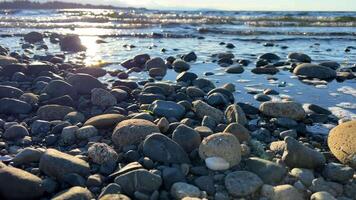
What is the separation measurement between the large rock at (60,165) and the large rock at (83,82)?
10.8 feet

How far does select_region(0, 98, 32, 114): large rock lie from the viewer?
6.37 meters

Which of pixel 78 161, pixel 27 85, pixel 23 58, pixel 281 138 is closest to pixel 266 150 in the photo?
pixel 281 138

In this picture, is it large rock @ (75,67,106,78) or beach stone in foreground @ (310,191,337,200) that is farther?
large rock @ (75,67,106,78)

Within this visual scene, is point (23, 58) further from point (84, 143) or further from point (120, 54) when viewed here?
point (84, 143)

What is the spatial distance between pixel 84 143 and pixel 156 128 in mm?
921

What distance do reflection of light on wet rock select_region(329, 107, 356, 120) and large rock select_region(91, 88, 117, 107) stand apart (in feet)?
11.7

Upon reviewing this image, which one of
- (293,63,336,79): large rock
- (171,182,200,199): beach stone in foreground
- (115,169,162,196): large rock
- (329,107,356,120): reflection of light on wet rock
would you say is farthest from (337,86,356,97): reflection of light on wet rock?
(115,169,162,196): large rock

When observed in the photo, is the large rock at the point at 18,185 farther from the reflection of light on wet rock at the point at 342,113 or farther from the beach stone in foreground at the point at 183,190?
the reflection of light on wet rock at the point at 342,113

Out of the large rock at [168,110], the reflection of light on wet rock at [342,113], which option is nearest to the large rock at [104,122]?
the large rock at [168,110]

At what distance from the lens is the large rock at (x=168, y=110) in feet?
20.2

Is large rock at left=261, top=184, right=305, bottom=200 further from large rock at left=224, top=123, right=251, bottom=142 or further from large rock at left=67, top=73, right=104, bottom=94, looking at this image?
large rock at left=67, top=73, right=104, bottom=94

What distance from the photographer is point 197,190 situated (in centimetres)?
390

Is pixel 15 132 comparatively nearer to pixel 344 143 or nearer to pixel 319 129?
pixel 344 143

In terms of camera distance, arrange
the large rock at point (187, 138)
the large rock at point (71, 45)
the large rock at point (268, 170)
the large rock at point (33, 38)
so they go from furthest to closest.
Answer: the large rock at point (33, 38)
the large rock at point (71, 45)
the large rock at point (187, 138)
the large rock at point (268, 170)
